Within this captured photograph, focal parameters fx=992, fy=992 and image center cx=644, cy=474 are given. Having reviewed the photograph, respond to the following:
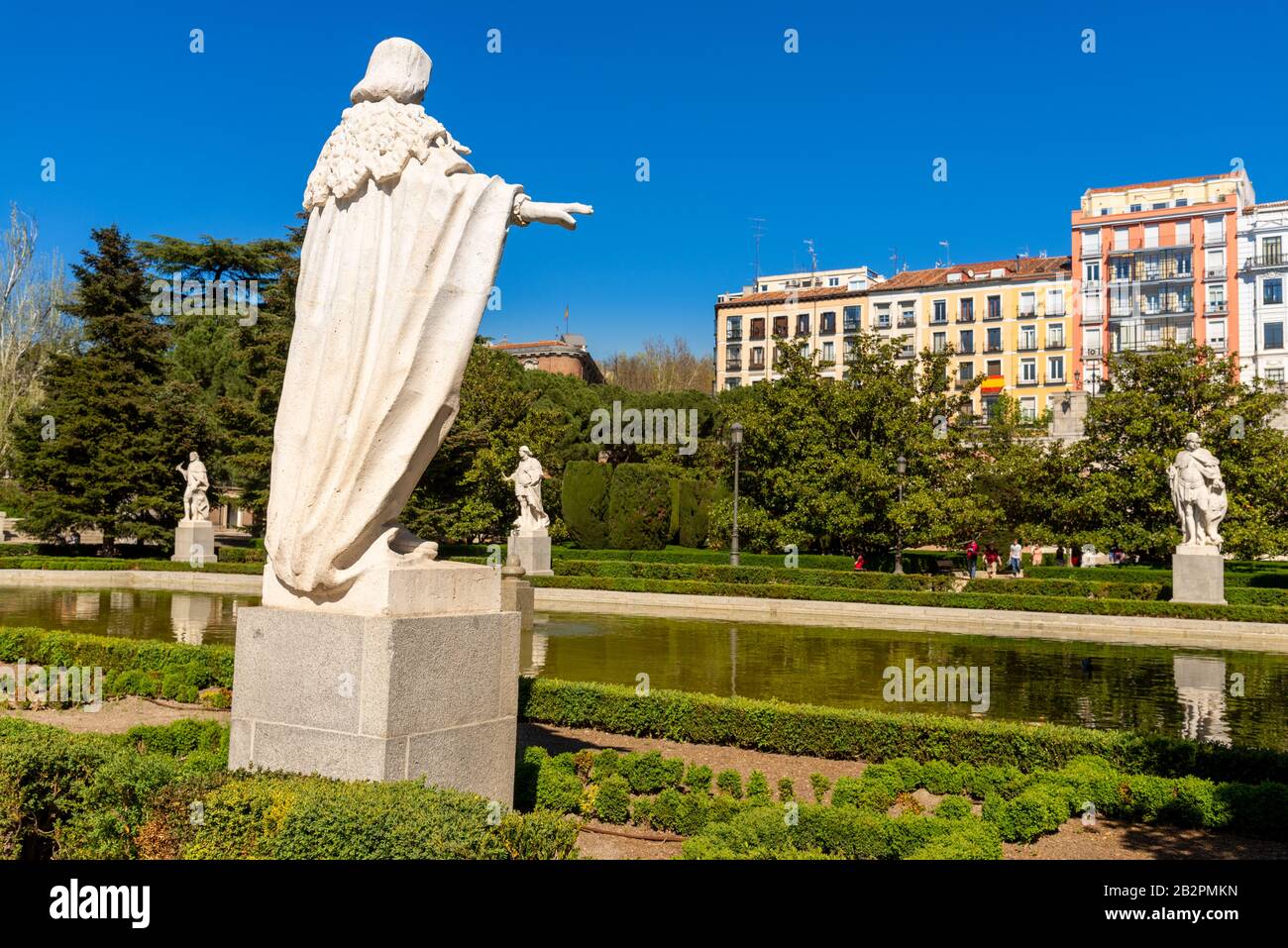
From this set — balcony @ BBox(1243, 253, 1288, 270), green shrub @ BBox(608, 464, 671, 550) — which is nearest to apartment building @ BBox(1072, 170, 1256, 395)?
balcony @ BBox(1243, 253, 1288, 270)

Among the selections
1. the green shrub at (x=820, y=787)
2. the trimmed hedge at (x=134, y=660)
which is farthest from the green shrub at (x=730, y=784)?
the trimmed hedge at (x=134, y=660)

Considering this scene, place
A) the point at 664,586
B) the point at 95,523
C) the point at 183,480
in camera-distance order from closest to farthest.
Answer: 1. the point at 664,586
2. the point at 95,523
3. the point at 183,480

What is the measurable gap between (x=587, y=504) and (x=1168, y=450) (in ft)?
62.8

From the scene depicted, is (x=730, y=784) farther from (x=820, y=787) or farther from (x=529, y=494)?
(x=529, y=494)

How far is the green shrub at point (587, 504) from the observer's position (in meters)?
36.7

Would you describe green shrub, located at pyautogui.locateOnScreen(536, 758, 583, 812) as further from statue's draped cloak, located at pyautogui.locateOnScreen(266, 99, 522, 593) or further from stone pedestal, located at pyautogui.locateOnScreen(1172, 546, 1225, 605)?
stone pedestal, located at pyautogui.locateOnScreen(1172, 546, 1225, 605)

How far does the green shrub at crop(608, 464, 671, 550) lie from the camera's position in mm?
36406

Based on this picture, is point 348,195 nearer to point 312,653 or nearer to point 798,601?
point 312,653

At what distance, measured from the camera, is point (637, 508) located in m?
36.6

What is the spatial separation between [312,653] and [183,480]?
3529 centimetres

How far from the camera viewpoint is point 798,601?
22.0 metres

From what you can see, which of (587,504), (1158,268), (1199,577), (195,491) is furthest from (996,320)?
(195,491)
